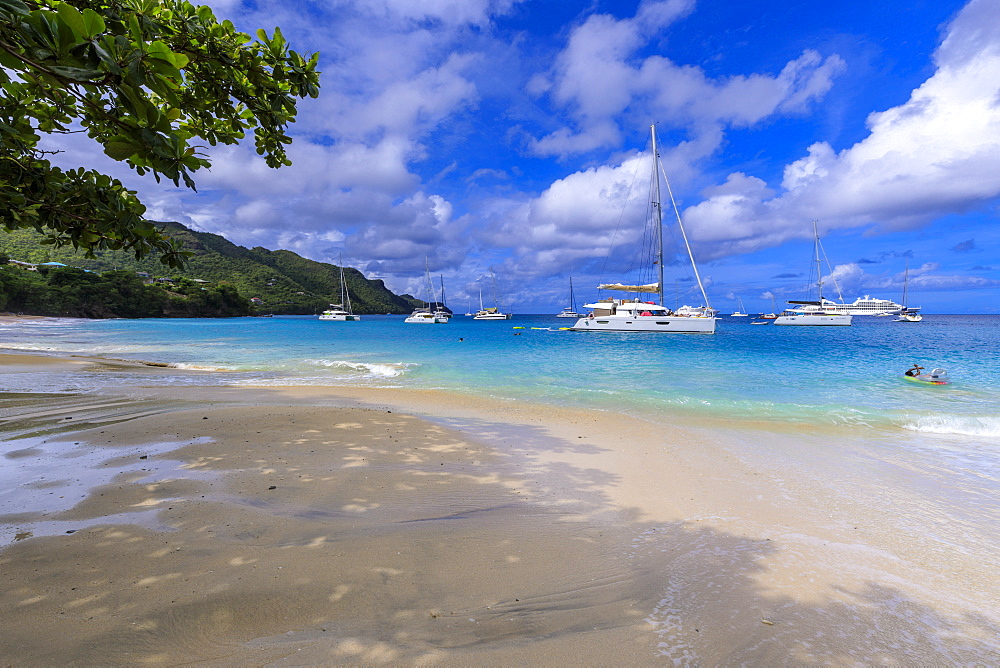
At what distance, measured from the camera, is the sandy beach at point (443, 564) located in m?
2.46

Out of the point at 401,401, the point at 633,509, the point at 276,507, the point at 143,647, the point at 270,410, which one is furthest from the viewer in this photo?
the point at 401,401

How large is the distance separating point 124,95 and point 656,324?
52134 millimetres

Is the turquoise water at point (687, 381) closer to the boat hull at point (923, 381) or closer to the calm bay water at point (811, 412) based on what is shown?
the calm bay water at point (811, 412)

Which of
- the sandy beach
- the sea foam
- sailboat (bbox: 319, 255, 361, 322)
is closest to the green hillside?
sailboat (bbox: 319, 255, 361, 322)

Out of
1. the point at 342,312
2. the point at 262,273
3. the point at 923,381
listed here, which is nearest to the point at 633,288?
the point at 923,381

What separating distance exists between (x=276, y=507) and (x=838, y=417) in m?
12.1

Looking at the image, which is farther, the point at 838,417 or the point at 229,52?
the point at 838,417

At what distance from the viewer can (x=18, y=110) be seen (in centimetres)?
280

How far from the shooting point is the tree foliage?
1600 millimetres

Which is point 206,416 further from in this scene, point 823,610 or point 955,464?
point 955,464

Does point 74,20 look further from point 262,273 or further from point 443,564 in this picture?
point 262,273

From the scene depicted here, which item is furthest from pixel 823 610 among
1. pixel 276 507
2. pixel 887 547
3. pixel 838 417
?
pixel 838 417

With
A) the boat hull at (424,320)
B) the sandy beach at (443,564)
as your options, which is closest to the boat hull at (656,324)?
the sandy beach at (443,564)

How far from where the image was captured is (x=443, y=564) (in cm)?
332
